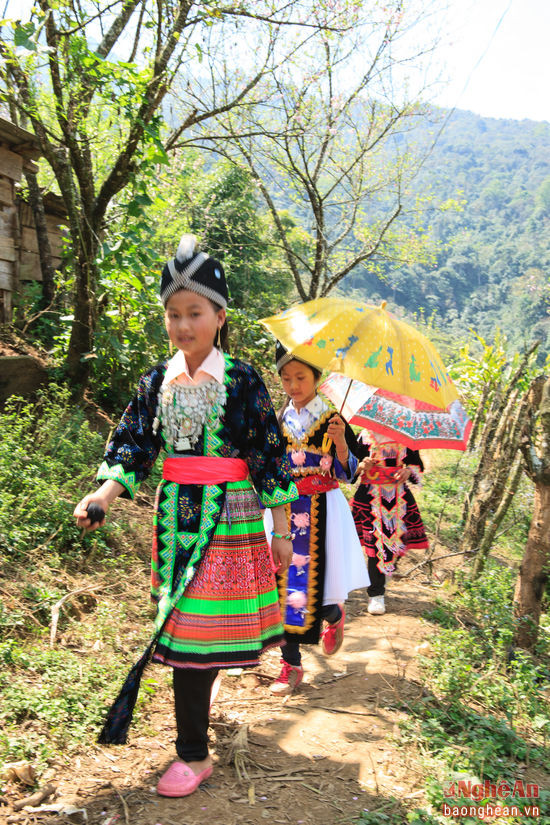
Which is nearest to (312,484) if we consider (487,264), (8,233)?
(8,233)

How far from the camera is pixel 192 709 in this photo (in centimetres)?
250

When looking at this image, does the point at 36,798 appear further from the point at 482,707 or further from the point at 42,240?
the point at 42,240

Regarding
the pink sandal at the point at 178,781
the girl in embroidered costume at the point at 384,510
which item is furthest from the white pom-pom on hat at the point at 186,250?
the girl in embroidered costume at the point at 384,510

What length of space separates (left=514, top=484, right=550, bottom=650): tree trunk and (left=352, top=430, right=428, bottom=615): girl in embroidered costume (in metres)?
1.02

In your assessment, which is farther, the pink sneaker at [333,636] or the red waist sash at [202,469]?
the pink sneaker at [333,636]

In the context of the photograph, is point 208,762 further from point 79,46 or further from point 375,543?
point 79,46

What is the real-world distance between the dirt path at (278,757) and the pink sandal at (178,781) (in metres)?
0.03

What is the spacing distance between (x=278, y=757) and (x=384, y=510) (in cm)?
260

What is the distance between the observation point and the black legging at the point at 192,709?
2.48 metres

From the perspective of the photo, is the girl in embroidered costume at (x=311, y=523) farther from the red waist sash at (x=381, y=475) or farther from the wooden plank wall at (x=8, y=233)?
the wooden plank wall at (x=8, y=233)

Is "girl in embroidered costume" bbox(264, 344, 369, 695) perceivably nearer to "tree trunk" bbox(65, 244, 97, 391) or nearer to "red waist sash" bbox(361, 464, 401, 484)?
"red waist sash" bbox(361, 464, 401, 484)

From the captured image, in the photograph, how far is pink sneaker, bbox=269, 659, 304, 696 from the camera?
3674mm

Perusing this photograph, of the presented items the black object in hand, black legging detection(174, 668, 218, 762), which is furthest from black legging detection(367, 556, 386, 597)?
the black object in hand

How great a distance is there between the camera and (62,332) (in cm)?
772
